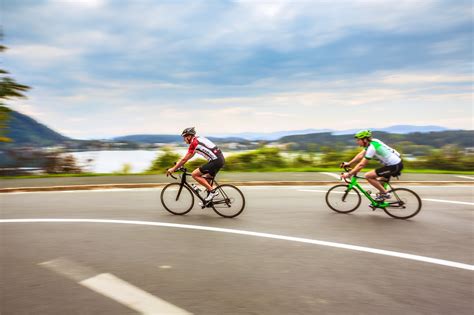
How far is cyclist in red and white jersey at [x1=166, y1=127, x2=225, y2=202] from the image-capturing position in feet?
22.7

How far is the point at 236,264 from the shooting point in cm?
426

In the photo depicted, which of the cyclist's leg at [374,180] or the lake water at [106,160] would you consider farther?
the lake water at [106,160]

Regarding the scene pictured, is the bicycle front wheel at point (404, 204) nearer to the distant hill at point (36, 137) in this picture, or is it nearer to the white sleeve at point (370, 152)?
the white sleeve at point (370, 152)

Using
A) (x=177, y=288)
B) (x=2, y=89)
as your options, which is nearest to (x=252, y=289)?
(x=177, y=288)

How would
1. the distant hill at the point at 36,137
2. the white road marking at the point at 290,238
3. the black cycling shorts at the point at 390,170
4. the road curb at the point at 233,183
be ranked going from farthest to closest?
the distant hill at the point at 36,137, the road curb at the point at 233,183, the black cycling shorts at the point at 390,170, the white road marking at the point at 290,238

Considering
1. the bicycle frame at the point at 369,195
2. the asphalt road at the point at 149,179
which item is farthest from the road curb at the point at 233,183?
the bicycle frame at the point at 369,195

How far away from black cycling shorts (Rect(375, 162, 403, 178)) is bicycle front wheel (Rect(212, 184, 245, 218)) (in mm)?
3115

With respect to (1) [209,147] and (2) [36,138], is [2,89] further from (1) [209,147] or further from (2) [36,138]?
(2) [36,138]

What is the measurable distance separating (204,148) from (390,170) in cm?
410

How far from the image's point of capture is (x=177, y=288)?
355 cm

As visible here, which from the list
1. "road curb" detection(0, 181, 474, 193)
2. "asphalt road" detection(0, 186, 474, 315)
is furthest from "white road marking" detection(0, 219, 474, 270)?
"road curb" detection(0, 181, 474, 193)

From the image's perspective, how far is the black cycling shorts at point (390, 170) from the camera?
23.2 ft

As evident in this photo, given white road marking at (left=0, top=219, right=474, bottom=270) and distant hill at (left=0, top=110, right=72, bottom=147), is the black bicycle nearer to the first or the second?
white road marking at (left=0, top=219, right=474, bottom=270)

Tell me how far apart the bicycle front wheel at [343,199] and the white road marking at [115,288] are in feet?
17.6
